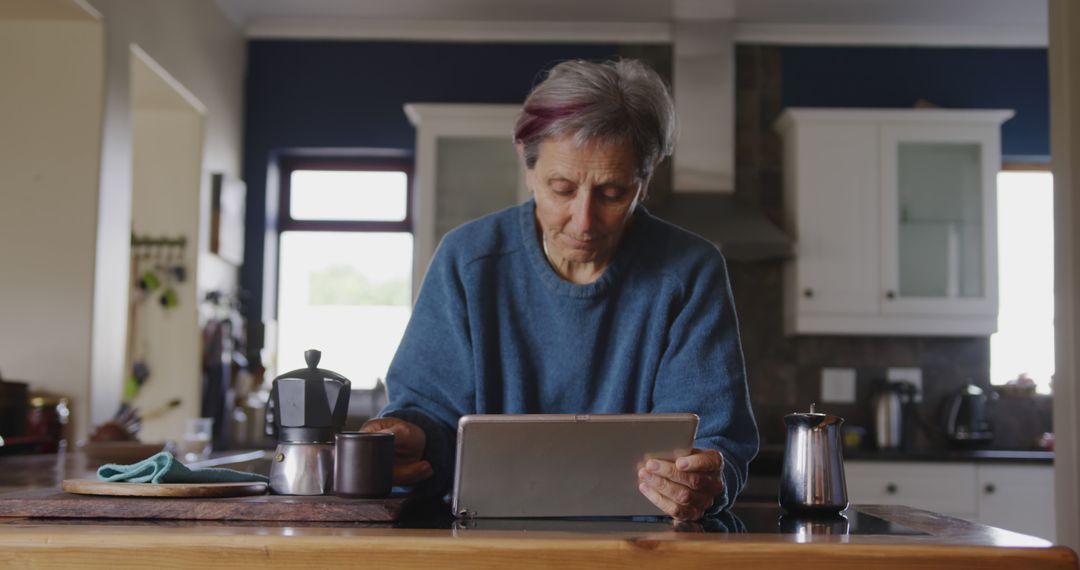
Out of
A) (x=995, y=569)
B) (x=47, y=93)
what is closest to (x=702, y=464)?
(x=995, y=569)

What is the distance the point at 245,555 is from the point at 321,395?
13.2 inches

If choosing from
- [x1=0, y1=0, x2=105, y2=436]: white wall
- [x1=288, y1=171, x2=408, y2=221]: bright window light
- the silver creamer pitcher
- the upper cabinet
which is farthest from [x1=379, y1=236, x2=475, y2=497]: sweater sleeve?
[x1=288, y1=171, x2=408, y2=221]: bright window light

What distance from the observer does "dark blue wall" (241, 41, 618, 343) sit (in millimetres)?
5406

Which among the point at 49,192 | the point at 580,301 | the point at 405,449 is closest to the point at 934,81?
the point at 49,192

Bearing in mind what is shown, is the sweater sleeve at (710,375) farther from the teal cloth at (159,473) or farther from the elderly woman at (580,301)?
the teal cloth at (159,473)

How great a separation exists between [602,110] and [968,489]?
350 centimetres

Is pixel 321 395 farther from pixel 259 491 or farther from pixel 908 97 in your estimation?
pixel 908 97

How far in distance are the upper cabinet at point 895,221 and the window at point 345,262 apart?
1.93 m

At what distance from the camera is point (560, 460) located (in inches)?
55.1

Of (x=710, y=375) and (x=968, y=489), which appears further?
(x=968, y=489)

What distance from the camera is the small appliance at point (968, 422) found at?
4.99 meters

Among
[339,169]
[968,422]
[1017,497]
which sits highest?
[339,169]

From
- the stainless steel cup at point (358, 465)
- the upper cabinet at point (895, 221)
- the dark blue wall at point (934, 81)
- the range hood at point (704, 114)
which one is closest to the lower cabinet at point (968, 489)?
the upper cabinet at point (895, 221)

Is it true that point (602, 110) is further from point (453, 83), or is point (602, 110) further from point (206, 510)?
point (453, 83)
